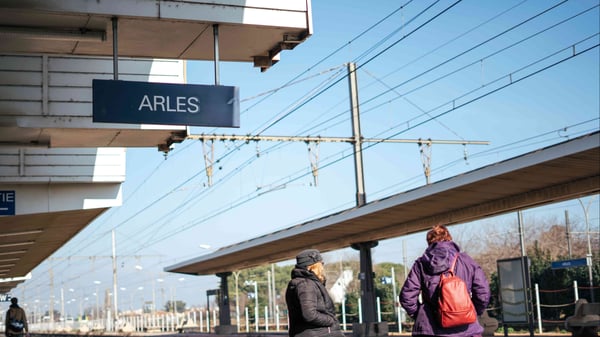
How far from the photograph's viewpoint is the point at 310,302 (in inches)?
238

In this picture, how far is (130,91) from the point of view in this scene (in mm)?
8812

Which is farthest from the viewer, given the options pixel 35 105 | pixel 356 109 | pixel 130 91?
pixel 356 109

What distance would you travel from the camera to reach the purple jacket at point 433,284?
5945 millimetres

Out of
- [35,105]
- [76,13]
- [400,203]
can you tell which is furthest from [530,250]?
[76,13]

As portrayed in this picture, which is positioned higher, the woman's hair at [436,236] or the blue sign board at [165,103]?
the blue sign board at [165,103]

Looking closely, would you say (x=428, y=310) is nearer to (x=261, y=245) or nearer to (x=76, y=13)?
(x=76, y=13)

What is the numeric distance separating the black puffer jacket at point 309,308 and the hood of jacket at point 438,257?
0.73m

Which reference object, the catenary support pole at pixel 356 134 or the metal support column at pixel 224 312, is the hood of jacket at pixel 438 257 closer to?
the catenary support pole at pixel 356 134

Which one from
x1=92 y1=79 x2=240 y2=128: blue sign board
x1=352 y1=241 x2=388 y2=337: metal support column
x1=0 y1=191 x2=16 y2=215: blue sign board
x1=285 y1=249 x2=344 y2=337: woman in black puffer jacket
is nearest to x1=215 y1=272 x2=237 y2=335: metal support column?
x1=352 y1=241 x2=388 y2=337: metal support column

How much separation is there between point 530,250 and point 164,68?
36689 millimetres

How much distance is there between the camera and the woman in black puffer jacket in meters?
6.04

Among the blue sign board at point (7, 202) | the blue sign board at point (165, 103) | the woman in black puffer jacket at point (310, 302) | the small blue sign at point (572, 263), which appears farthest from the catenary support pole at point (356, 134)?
the woman in black puffer jacket at point (310, 302)

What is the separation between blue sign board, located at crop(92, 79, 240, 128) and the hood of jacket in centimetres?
365

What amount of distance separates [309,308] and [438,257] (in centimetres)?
94
